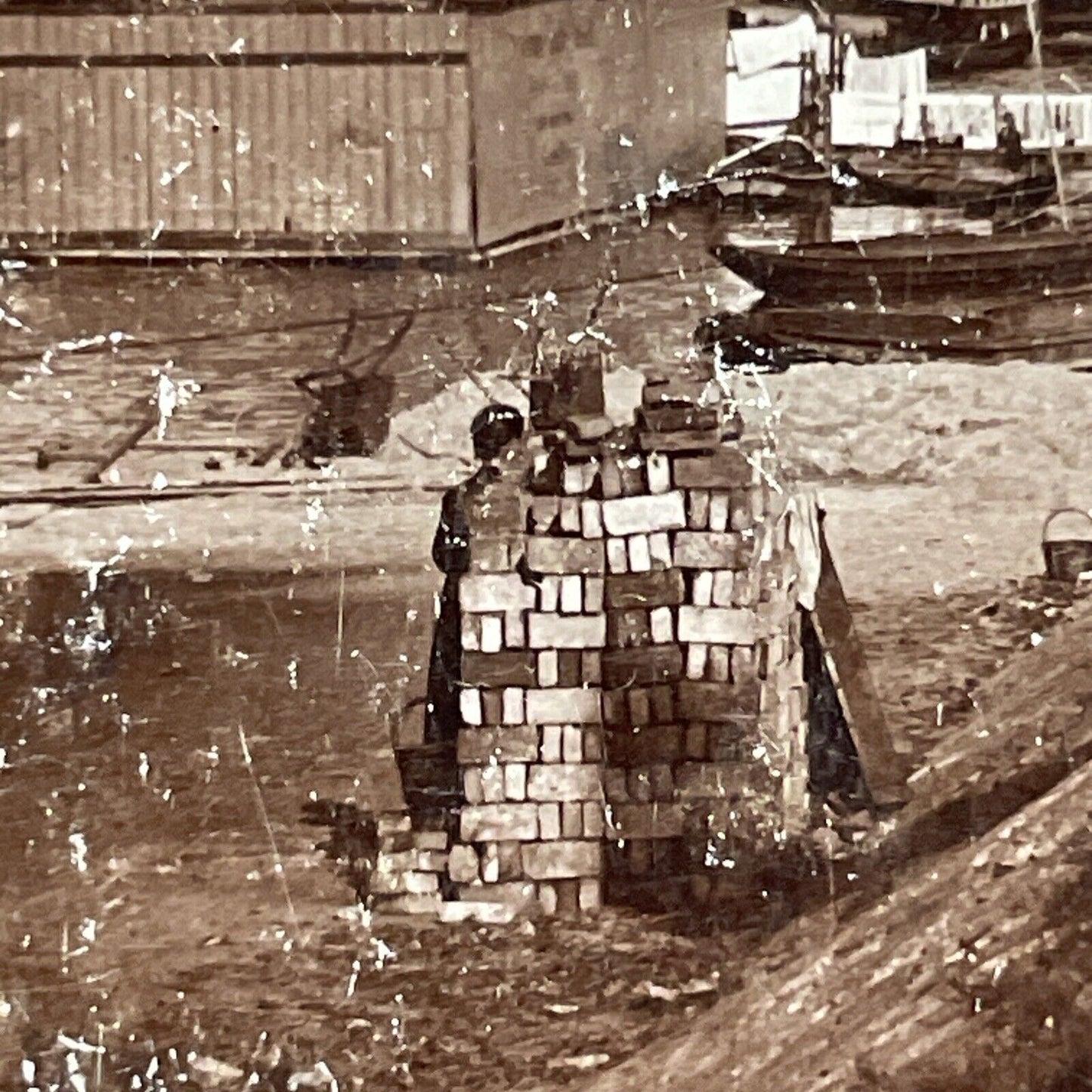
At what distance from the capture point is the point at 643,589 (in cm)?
109

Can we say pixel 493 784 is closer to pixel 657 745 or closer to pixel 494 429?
pixel 657 745

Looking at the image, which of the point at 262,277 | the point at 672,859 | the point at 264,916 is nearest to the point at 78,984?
the point at 264,916

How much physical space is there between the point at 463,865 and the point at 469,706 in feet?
0.45

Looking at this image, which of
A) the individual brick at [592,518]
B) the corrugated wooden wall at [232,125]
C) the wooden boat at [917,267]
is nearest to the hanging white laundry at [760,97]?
the wooden boat at [917,267]

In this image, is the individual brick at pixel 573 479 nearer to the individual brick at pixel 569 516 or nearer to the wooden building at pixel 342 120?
the individual brick at pixel 569 516

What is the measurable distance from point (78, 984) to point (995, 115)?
1.06m

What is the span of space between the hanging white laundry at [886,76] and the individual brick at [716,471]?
33 cm

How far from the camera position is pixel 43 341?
3.48ft

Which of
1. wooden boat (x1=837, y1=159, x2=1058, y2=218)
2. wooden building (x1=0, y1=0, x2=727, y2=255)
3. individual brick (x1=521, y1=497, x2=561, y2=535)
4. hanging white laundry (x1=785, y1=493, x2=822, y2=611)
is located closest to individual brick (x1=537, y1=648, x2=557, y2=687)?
individual brick (x1=521, y1=497, x2=561, y2=535)

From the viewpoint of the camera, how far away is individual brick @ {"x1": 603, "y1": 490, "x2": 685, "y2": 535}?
108 cm

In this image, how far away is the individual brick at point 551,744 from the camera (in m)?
1.09

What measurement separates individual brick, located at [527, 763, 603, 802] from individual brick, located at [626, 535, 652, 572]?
0.17 meters

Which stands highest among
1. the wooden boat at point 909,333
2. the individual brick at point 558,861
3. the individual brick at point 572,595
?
the wooden boat at point 909,333

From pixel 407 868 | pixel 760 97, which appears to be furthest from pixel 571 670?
pixel 760 97
